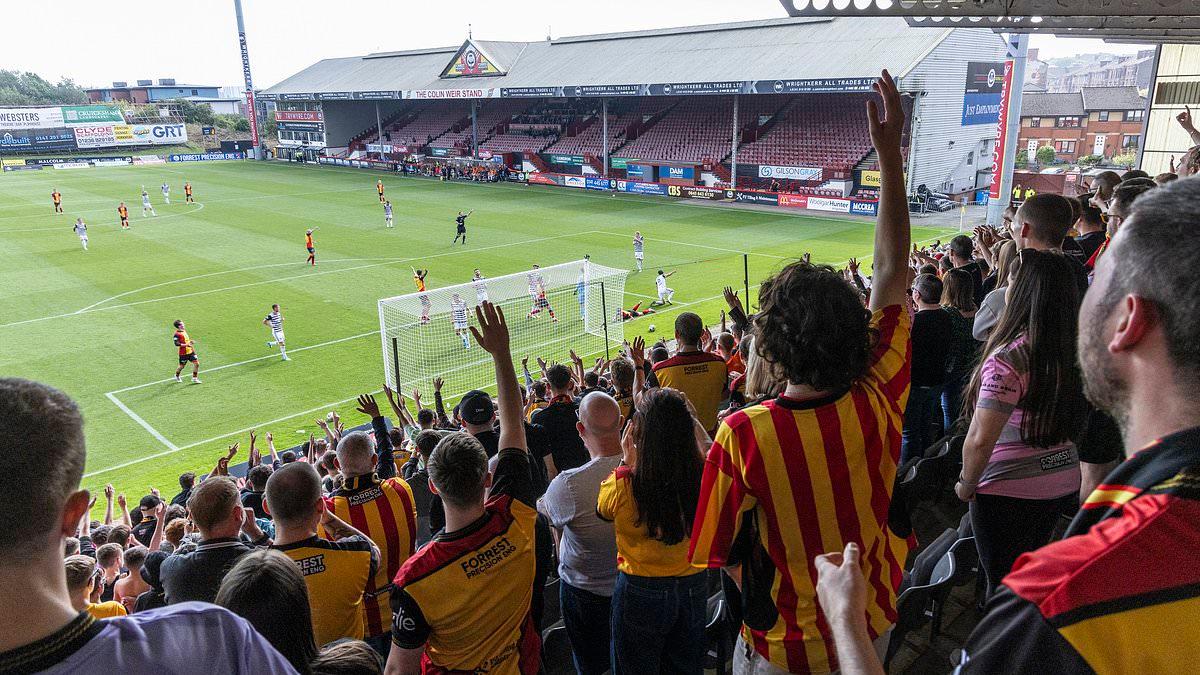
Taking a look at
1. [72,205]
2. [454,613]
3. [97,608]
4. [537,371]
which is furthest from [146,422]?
[72,205]

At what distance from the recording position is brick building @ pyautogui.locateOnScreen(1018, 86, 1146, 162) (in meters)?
67.9

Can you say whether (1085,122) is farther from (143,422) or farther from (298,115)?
(143,422)

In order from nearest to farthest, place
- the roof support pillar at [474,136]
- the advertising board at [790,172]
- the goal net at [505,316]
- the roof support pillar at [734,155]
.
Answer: the goal net at [505,316]
the advertising board at [790,172]
the roof support pillar at [734,155]
the roof support pillar at [474,136]

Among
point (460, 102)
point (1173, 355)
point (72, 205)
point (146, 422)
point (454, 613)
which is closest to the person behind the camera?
point (1173, 355)

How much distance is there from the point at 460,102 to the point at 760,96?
1232 inches

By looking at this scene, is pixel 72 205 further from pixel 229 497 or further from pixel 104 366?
pixel 229 497

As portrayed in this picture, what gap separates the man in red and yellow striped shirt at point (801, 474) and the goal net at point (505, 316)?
13261 millimetres

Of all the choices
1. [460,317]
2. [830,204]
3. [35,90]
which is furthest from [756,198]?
[35,90]

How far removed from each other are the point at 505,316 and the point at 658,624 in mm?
13471

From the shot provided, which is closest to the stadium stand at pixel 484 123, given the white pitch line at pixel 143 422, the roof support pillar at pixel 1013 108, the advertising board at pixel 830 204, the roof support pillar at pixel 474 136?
the roof support pillar at pixel 474 136

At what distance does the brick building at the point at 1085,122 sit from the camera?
6788 cm

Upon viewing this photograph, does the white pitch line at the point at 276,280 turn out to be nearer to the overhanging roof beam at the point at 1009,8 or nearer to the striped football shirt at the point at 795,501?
the overhanging roof beam at the point at 1009,8

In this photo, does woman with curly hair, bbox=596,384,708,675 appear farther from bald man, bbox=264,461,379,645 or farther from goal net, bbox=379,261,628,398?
goal net, bbox=379,261,628,398

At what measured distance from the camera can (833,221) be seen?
3600cm
